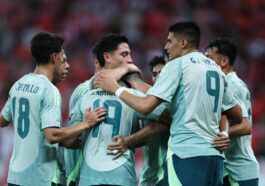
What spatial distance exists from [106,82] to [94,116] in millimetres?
267

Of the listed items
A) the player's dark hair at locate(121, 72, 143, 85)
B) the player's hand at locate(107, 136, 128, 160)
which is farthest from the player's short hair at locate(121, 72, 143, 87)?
the player's hand at locate(107, 136, 128, 160)

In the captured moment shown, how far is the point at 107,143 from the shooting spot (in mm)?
6184

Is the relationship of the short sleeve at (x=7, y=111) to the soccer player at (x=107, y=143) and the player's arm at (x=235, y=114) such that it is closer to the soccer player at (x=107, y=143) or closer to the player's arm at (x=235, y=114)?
the soccer player at (x=107, y=143)

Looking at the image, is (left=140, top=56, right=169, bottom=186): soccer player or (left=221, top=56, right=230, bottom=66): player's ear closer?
(left=140, top=56, right=169, bottom=186): soccer player

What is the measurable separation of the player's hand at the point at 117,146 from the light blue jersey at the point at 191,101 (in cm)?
35

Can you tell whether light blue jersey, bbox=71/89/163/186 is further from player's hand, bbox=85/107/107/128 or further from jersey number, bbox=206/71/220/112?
jersey number, bbox=206/71/220/112

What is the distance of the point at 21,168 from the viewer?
6289 mm

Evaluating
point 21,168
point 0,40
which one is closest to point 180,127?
point 21,168

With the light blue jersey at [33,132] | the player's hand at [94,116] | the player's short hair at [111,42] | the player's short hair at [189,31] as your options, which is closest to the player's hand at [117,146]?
the player's hand at [94,116]

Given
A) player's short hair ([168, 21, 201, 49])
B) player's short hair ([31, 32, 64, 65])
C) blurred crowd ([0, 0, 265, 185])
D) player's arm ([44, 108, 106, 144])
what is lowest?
player's arm ([44, 108, 106, 144])

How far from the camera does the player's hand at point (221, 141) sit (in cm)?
612

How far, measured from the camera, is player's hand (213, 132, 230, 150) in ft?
20.1

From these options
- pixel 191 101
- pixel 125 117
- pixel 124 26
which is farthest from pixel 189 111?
pixel 124 26

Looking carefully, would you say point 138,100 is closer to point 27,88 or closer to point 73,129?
point 73,129
